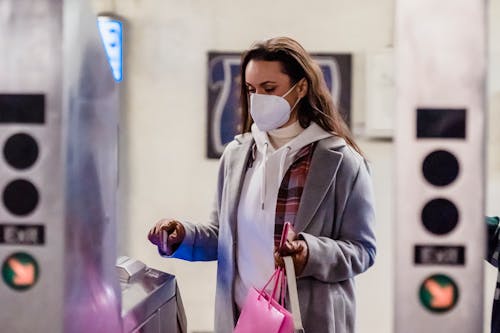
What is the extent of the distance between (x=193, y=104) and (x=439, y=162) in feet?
8.12

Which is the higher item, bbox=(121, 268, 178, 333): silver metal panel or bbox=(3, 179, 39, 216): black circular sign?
bbox=(3, 179, 39, 216): black circular sign

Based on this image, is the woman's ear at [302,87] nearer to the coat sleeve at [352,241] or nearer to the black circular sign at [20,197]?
the coat sleeve at [352,241]

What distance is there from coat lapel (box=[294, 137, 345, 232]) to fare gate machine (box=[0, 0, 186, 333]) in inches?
23.2

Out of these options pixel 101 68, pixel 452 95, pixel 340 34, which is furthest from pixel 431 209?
pixel 340 34

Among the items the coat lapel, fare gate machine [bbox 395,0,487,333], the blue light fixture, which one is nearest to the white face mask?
the coat lapel

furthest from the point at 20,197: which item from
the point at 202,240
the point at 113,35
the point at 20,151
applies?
the point at 113,35

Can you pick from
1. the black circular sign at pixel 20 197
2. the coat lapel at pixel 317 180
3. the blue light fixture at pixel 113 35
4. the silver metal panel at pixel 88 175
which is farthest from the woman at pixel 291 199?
the blue light fixture at pixel 113 35

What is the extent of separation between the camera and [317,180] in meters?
1.72

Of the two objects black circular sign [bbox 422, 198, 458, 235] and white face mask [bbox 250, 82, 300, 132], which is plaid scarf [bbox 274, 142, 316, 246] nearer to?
white face mask [bbox 250, 82, 300, 132]

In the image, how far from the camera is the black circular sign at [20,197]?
1121 mm

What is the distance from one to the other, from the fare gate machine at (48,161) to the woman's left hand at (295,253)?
442 millimetres

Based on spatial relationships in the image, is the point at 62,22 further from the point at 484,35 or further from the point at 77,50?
the point at 484,35

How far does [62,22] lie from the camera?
1.09 meters

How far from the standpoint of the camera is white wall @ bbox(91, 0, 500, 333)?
343cm
